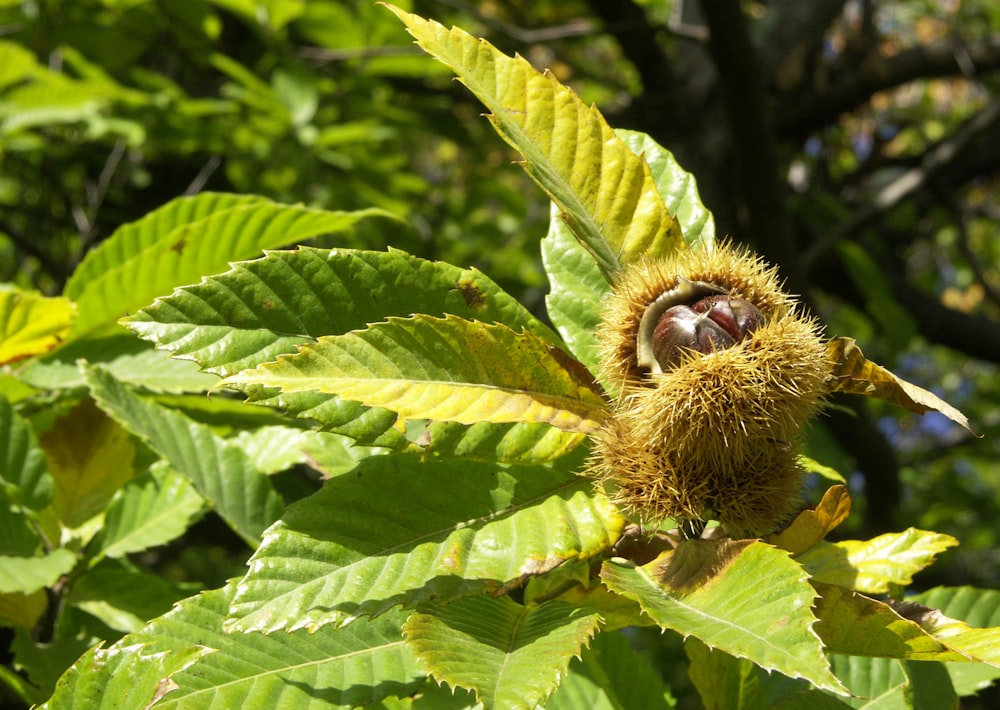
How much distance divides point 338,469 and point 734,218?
10.0 feet

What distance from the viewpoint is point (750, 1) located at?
5891mm

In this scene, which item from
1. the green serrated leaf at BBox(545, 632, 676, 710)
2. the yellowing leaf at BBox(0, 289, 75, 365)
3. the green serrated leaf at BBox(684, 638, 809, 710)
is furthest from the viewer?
the yellowing leaf at BBox(0, 289, 75, 365)

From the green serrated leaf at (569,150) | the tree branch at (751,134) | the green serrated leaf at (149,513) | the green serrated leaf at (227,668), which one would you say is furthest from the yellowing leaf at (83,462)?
the tree branch at (751,134)

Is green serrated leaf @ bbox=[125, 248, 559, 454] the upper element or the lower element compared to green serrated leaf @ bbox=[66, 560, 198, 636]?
upper

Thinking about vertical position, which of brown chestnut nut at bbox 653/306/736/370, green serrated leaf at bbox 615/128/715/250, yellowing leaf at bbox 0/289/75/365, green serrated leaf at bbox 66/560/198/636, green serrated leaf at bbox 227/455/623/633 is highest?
green serrated leaf at bbox 615/128/715/250

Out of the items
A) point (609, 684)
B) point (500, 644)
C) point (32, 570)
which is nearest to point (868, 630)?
point (500, 644)

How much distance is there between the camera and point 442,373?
0.88m

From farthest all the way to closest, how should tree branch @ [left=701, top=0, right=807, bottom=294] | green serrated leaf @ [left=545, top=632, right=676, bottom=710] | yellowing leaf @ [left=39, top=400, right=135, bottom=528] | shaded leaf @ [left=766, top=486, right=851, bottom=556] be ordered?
1. tree branch @ [left=701, top=0, right=807, bottom=294]
2. yellowing leaf @ [left=39, top=400, right=135, bottom=528]
3. green serrated leaf @ [left=545, top=632, right=676, bottom=710]
4. shaded leaf @ [left=766, top=486, right=851, bottom=556]

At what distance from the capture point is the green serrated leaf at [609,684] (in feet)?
3.90

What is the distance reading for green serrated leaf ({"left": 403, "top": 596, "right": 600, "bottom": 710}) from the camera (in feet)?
2.50

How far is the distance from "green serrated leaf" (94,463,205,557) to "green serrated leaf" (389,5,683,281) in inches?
29.3

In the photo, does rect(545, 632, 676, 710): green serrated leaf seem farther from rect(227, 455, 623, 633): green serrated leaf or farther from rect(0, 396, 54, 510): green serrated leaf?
rect(0, 396, 54, 510): green serrated leaf

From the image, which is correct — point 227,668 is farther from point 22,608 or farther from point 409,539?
point 22,608

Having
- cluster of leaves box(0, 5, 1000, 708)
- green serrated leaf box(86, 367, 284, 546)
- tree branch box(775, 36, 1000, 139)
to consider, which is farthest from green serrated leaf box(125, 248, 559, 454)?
tree branch box(775, 36, 1000, 139)
